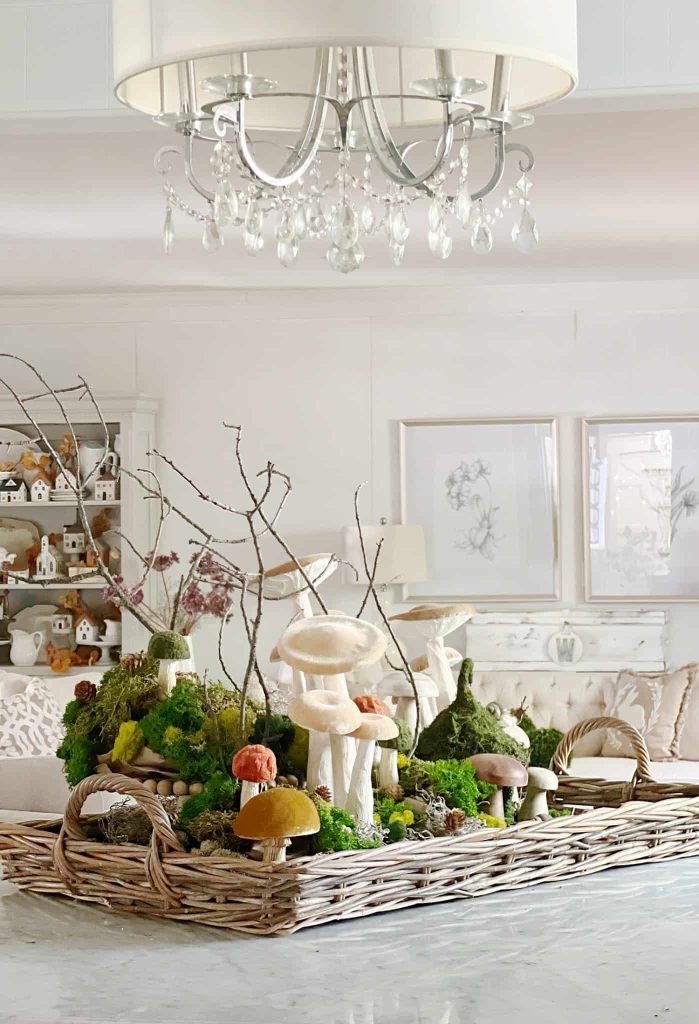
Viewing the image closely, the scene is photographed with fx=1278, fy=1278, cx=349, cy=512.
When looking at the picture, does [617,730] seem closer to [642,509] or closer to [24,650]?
[642,509]

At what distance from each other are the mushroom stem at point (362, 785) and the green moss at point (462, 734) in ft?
0.83

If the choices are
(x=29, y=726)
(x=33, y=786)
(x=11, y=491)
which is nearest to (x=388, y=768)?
(x=33, y=786)

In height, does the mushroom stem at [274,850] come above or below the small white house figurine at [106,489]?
below

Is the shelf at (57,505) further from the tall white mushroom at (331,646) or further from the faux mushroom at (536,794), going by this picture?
the tall white mushroom at (331,646)

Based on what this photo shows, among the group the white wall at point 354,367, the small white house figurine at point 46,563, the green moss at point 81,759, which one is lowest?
the green moss at point 81,759

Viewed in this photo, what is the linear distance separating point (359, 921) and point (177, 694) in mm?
402

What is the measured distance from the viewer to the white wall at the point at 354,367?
6.37 meters

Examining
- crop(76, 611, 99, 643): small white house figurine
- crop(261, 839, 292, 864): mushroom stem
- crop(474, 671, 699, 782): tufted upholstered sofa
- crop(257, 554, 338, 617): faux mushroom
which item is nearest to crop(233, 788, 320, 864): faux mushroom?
crop(261, 839, 292, 864): mushroom stem

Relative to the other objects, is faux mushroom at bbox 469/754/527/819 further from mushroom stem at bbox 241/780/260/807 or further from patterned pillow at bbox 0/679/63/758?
patterned pillow at bbox 0/679/63/758

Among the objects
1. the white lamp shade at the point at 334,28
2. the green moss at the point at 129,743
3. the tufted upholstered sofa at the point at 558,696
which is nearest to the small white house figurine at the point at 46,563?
the tufted upholstered sofa at the point at 558,696

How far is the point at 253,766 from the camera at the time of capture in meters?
1.59

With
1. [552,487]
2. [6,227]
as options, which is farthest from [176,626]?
[552,487]

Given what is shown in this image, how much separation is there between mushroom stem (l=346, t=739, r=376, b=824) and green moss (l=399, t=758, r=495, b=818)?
138 mm

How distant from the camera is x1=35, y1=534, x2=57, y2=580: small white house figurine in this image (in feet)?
21.0
